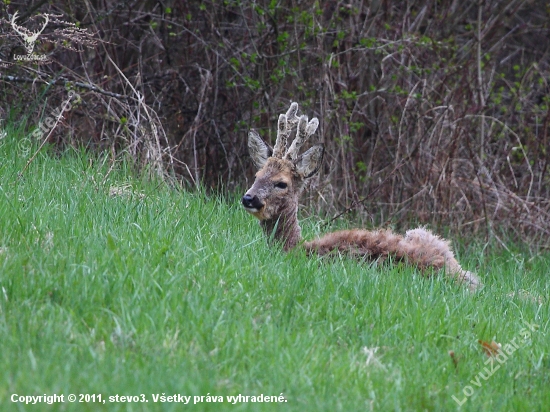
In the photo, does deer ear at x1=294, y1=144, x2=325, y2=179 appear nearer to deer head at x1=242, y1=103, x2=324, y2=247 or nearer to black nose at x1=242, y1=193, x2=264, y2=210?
deer head at x1=242, y1=103, x2=324, y2=247

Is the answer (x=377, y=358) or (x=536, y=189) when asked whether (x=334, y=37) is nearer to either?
(x=536, y=189)

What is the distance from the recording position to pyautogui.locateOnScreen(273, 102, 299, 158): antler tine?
711cm

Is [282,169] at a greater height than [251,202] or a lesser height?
greater

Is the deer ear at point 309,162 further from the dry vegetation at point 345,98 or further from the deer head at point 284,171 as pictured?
the dry vegetation at point 345,98

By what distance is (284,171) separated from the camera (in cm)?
711

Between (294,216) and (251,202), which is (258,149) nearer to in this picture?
(294,216)

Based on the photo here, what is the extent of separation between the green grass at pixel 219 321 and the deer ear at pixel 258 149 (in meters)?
0.92

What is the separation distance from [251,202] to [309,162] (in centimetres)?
75

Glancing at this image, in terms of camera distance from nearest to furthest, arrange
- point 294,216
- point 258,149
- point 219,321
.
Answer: point 219,321 < point 294,216 < point 258,149

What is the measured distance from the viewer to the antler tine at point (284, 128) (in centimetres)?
711

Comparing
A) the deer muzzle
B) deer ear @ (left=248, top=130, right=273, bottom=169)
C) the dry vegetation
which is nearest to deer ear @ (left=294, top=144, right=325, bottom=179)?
deer ear @ (left=248, top=130, right=273, bottom=169)

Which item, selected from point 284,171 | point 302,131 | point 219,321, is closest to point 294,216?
point 284,171

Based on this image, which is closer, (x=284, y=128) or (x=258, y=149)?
(x=284, y=128)

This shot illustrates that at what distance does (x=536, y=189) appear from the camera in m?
11.5
